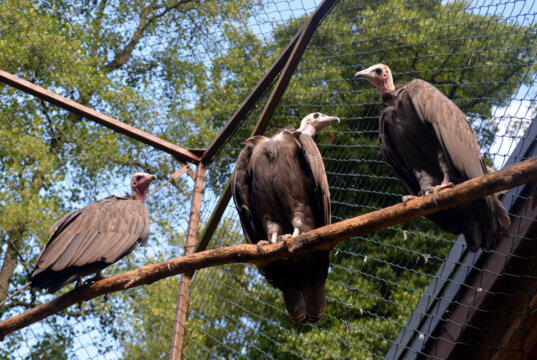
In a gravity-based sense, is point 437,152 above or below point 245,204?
above

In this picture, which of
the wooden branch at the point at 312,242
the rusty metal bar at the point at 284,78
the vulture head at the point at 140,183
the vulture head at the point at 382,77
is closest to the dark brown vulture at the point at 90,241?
the wooden branch at the point at 312,242

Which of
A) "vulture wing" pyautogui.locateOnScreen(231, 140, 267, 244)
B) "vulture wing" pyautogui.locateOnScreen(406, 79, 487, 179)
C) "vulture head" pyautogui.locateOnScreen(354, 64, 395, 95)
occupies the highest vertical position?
"vulture head" pyautogui.locateOnScreen(354, 64, 395, 95)

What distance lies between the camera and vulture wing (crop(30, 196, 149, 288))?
3.35 metres

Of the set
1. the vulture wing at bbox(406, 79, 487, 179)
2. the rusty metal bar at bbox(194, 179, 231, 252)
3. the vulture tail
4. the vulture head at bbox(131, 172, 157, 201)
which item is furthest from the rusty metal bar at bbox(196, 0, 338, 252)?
the vulture tail

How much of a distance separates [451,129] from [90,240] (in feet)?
7.33

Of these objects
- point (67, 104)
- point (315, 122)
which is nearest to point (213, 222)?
point (315, 122)

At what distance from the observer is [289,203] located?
327cm

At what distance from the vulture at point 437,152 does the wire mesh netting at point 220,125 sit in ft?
0.63

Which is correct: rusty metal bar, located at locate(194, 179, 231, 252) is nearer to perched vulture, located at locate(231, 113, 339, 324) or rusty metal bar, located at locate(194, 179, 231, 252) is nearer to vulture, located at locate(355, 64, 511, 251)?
perched vulture, located at locate(231, 113, 339, 324)

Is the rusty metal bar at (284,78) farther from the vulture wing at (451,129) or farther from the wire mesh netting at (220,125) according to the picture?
the vulture wing at (451,129)

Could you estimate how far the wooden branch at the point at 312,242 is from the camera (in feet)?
7.13

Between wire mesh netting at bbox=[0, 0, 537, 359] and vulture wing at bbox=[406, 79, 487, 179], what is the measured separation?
231mm

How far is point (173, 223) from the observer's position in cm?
600

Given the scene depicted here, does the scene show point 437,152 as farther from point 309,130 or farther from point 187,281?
point 187,281
